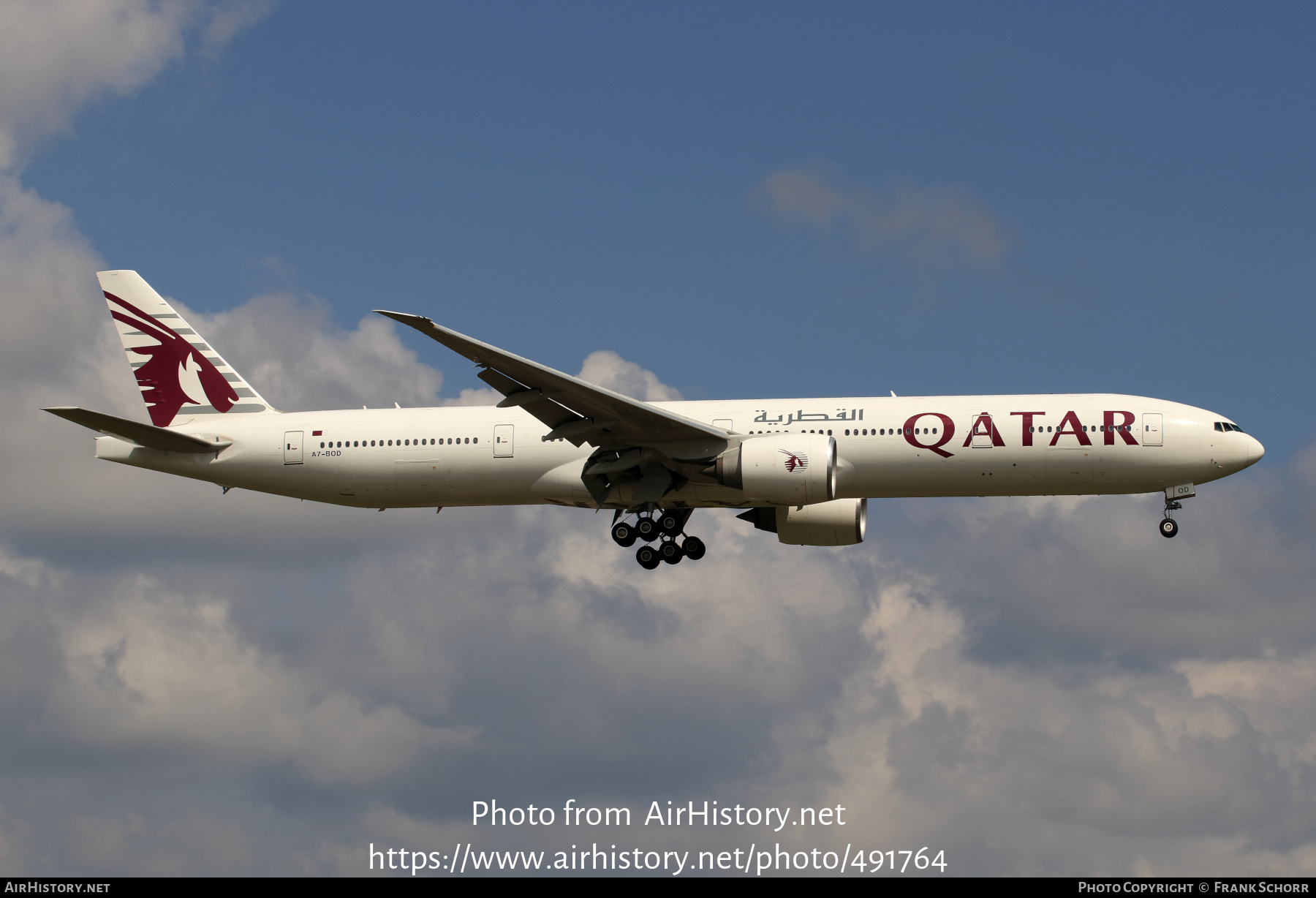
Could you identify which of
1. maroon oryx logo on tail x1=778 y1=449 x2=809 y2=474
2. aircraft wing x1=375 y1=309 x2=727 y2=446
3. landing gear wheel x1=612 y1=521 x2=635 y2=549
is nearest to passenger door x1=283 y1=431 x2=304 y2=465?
aircraft wing x1=375 y1=309 x2=727 y2=446

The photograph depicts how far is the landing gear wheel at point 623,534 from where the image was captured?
40.7 m

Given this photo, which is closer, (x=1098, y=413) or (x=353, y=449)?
(x=1098, y=413)

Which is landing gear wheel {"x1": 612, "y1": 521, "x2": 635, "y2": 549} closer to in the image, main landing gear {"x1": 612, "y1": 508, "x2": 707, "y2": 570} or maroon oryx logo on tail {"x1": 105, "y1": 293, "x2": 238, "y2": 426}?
main landing gear {"x1": 612, "y1": 508, "x2": 707, "y2": 570}

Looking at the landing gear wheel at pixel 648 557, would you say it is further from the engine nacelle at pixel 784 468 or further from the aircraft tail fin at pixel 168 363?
the aircraft tail fin at pixel 168 363

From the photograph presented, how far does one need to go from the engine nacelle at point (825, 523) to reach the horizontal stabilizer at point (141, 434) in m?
16.2

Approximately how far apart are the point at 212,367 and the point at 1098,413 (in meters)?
25.8

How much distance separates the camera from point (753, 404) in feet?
130

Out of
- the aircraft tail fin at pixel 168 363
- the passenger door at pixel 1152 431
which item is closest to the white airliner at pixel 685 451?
the passenger door at pixel 1152 431

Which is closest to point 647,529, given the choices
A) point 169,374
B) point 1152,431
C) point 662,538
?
point 662,538

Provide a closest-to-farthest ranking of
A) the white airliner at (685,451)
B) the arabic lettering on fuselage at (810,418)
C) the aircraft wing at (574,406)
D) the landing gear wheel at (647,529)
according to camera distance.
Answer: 1. the aircraft wing at (574,406)
2. the white airliner at (685,451)
3. the arabic lettering on fuselage at (810,418)
4. the landing gear wheel at (647,529)

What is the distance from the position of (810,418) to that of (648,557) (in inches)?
247

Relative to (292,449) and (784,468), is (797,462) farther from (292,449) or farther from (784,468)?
(292,449)
